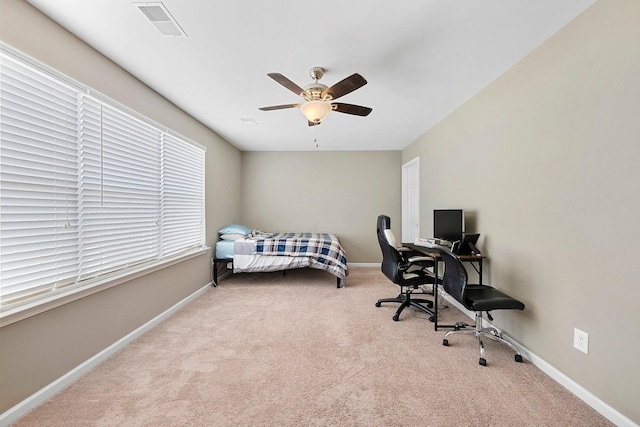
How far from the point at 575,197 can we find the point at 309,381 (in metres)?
2.18

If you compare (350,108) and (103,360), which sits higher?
(350,108)

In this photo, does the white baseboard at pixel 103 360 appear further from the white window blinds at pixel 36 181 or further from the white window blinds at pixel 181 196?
the white window blinds at pixel 181 196

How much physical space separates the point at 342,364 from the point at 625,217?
6.55 ft

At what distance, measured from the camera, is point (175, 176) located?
3.19 meters

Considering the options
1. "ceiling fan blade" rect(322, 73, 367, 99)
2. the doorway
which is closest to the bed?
the doorway

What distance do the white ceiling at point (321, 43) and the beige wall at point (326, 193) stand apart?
8.11ft

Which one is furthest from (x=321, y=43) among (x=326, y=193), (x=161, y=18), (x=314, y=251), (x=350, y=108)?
(x=326, y=193)

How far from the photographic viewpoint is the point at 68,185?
184 cm

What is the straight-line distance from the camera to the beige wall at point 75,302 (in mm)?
1514

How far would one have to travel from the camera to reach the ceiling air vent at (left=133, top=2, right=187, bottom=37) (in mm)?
1625

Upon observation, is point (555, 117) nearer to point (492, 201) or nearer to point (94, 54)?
point (492, 201)

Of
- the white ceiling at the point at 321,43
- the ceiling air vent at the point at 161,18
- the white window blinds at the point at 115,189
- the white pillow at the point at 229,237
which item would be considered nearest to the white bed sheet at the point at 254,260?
the white pillow at the point at 229,237

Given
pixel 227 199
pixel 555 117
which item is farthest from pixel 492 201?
pixel 227 199

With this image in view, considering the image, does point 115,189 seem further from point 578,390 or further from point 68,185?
point 578,390
